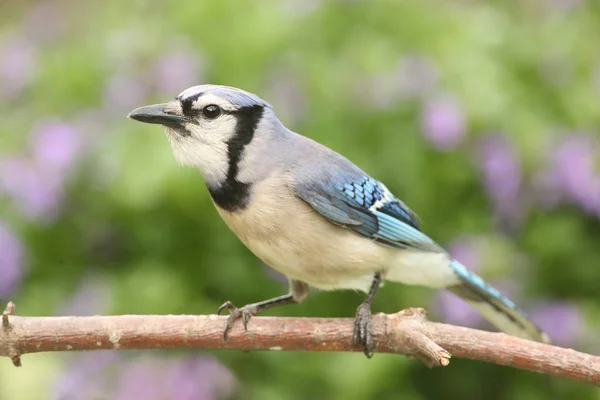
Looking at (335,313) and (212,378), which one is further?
(335,313)

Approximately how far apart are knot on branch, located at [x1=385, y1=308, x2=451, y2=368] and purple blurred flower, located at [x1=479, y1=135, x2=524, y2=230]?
1.22m

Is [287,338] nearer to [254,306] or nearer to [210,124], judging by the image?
[254,306]

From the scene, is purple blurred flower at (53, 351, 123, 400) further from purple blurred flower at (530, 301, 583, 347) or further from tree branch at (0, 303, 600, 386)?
purple blurred flower at (530, 301, 583, 347)

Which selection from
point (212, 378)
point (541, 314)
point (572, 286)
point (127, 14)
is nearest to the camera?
point (212, 378)

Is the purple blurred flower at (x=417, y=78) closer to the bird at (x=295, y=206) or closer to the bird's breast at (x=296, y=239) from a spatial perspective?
the bird at (x=295, y=206)

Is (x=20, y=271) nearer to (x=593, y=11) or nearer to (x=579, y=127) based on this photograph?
(x=579, y=127)

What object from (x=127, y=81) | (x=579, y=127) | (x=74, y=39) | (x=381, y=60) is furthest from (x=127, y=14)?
(x=579, y=127)

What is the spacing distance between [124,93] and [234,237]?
0.68 metres

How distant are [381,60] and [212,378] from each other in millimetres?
1397

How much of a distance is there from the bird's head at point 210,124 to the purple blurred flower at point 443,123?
116 cm

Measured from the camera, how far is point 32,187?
301 cm

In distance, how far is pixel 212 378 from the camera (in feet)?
9.30

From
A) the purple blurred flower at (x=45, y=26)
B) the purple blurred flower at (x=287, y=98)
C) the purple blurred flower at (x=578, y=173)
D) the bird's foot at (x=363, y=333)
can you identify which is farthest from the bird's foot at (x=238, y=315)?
the purple blurred flower at (x=45, y=26)

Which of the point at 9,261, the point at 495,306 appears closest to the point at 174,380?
the point at 9,261
